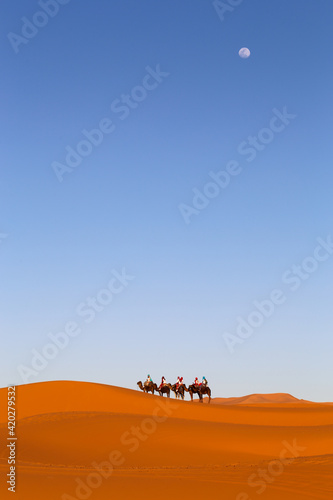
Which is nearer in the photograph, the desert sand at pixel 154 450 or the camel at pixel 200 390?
the desert sand at pixel 154 450

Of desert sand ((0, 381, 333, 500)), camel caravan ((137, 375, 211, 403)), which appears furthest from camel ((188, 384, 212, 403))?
desert sand ((0, 381, 333, 500))

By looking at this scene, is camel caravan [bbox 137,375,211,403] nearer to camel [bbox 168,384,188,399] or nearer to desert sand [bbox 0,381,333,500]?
camel [bbox 168,384,188,399]

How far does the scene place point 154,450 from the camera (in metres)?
20.6

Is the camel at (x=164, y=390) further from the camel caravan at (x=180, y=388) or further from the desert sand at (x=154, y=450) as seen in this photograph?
the desert sand at (x=154, y=450)

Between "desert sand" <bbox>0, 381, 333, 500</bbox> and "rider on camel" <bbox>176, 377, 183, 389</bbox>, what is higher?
"rider on camel" <bbox>176, 377, 183, 389</bbox>

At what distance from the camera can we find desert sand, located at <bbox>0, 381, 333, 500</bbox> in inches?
488

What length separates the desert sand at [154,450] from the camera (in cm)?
1240

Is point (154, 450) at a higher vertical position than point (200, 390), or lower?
lower

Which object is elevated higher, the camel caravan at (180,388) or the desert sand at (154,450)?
the camel caravan at (180,388)

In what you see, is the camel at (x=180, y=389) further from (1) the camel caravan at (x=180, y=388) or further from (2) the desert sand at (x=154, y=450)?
(2) the desert sand at (x=154, y=450)

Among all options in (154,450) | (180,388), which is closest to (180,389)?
(180,388)

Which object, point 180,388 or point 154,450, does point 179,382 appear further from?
point 154,450

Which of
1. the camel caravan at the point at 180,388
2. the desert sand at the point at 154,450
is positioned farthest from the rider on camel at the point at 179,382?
the desert sand at the point at 154,450

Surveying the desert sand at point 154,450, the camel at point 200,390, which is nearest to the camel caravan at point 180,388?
the camel at point 200,390
